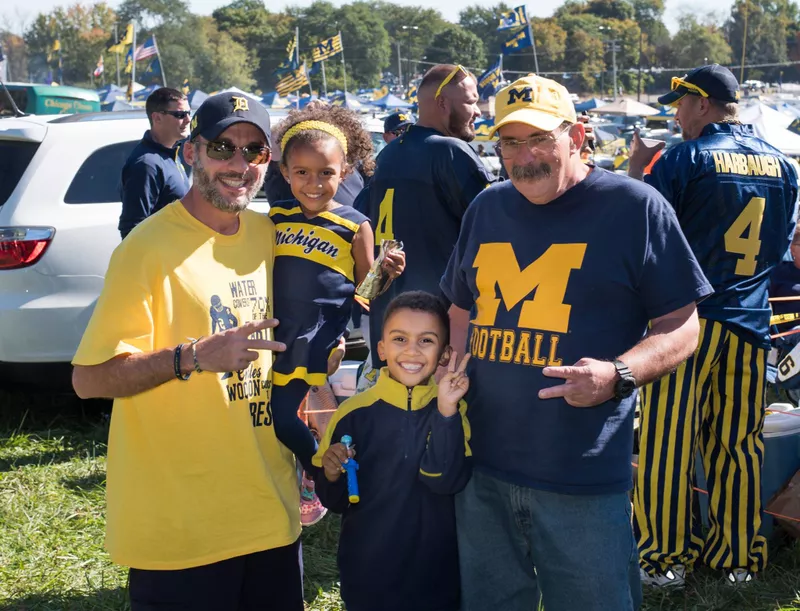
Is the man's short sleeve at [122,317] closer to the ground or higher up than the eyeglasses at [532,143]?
closer to the ground

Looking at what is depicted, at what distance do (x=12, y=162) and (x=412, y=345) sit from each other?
4368 millimetres

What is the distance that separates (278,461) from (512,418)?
67 cm

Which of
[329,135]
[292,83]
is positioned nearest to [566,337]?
[329,135]

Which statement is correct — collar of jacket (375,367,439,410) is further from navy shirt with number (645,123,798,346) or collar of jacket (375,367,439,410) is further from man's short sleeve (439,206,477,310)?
navy shirt with number (645,123,798,346)

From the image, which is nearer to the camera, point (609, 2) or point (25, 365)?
point (25, 365)

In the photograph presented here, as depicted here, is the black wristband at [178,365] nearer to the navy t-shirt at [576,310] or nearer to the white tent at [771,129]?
the navy t-shirt at [576,310]

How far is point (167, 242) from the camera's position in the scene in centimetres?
228

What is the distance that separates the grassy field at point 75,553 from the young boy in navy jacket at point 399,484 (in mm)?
1417

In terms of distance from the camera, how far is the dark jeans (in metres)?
2.32

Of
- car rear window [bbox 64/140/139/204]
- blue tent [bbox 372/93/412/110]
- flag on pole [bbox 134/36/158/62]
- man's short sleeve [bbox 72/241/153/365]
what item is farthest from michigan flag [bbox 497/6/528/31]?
man's short sleeve [bbox 72/241/153/365]

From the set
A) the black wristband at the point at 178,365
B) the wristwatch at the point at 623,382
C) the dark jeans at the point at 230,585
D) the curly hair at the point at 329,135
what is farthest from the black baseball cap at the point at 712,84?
the black wristband at the point at 178,365

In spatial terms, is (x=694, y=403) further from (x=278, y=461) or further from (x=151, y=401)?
(x=151, y=401)

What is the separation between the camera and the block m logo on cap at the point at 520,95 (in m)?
2.52

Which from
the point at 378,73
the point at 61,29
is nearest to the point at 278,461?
the point at 61,29
